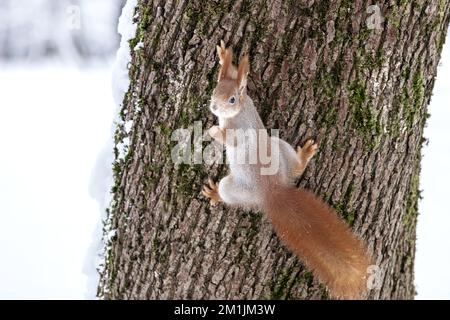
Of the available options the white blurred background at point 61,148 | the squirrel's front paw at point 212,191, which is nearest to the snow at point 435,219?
the white blurred background at point 61,148

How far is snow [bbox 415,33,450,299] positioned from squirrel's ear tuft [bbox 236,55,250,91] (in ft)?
7.35

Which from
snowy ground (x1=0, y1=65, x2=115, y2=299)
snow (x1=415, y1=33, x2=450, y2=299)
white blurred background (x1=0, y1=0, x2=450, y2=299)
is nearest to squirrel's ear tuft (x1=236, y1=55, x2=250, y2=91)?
white blurred background (x1=0, y1=0, x2=450, y2=299)

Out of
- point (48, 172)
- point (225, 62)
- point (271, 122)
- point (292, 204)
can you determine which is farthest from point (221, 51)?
point (48, 172)

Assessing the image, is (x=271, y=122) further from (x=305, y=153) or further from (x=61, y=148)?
(x=61, y=148)

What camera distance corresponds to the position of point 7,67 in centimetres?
564

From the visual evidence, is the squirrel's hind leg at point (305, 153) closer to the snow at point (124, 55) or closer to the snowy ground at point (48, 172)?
the snow at point (124, 55)

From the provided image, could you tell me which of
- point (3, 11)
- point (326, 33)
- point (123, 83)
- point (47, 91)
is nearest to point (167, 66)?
point (123, 83)

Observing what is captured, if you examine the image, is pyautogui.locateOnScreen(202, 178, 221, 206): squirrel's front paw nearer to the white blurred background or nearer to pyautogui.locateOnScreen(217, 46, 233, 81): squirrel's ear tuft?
pyautogui.locateOnScreen(217, 46, 233, 81): squirrel's ear tuft

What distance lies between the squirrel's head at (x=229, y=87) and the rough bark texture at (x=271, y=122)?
0.08 meters

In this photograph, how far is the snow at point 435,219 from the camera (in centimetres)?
388

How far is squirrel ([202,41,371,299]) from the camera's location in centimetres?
202

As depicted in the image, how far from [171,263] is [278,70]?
0.87 metres

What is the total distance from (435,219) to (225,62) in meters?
2.85
